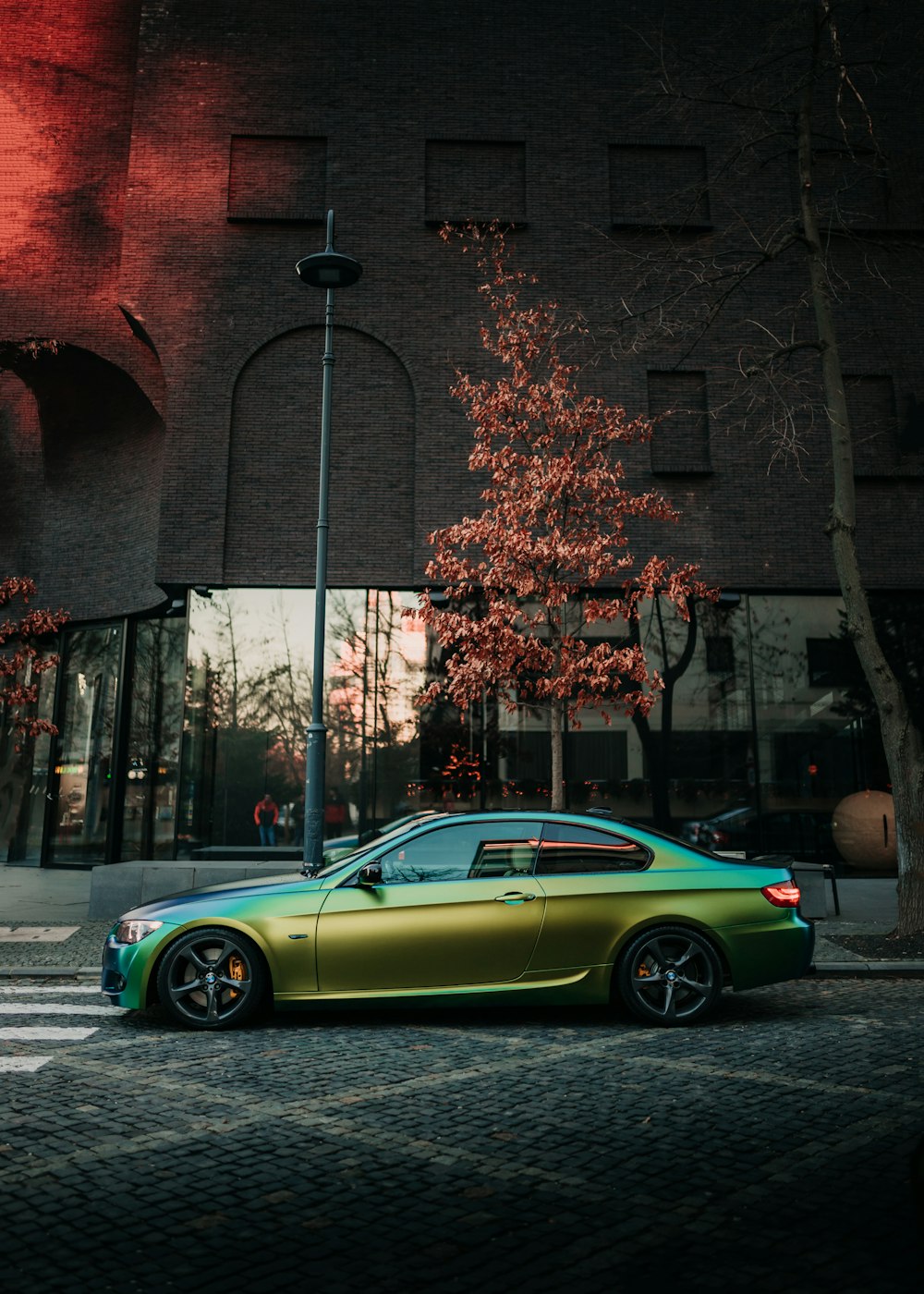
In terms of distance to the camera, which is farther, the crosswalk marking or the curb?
the curb

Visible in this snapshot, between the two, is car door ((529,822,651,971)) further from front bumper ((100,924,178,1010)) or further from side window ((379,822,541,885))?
front bumper ((100,924,178,1010))

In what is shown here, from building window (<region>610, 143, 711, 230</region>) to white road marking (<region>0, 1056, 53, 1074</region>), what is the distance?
16.8 metres

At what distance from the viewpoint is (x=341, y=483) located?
57.3ft

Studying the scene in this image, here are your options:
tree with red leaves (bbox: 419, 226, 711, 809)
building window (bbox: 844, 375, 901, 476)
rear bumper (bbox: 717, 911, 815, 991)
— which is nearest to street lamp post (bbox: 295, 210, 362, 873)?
tree with red leaves (bbox: 419, 226, 711, 809)

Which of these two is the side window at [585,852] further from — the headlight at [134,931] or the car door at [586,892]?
the headlight at [134,931]

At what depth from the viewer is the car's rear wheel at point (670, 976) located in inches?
270

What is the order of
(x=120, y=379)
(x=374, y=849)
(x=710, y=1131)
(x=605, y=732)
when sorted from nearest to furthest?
(x=710, y=1131) → (x=374, y=849) → (x=605, y=732) → (x=120, y=379)

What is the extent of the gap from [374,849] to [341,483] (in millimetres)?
11189

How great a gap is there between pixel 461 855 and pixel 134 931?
2.28 meters

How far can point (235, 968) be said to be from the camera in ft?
22.4

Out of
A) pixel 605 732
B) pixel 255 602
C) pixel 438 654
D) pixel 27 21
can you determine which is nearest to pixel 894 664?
pixel 605 732

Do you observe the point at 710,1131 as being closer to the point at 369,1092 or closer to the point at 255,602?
the point at 369,1092

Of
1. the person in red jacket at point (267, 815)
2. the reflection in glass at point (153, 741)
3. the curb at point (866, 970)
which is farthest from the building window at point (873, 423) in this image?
the reflection in glass at point (153, 741)

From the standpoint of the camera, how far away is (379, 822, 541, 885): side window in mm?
7008
